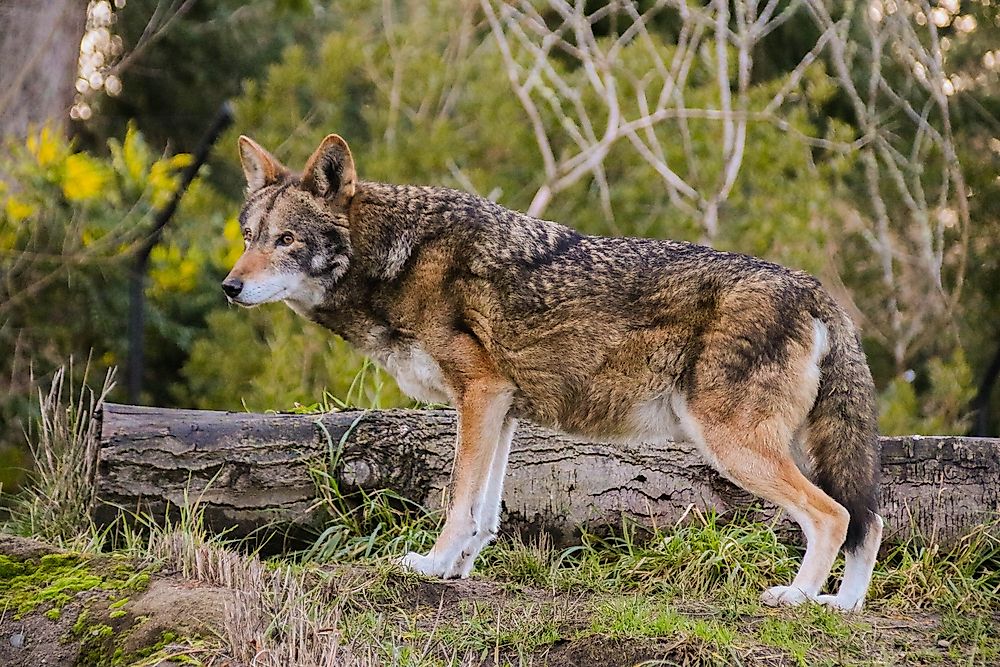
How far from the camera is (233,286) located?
5.41m

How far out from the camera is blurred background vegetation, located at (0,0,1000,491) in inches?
336

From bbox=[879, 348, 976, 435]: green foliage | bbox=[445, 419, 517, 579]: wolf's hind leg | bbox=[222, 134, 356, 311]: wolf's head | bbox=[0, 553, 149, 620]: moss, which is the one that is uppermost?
bbox=[222, 134, 356, 311]: wolf's head

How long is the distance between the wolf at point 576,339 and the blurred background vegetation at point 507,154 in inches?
102

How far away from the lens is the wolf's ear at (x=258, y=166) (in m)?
6.05

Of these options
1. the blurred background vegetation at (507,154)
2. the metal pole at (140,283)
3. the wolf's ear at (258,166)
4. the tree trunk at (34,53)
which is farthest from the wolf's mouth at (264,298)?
the tree trunk at (34,53)

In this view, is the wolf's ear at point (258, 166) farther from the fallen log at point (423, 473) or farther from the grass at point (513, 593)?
the grass at point (513, 593)

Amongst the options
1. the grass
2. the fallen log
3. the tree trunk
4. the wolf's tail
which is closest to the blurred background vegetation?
the tree trunk

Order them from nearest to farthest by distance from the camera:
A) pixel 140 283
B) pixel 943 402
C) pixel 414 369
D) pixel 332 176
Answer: pixel 414 369 → pixel 332 176 → pixel 140 283 → pixel 943 402

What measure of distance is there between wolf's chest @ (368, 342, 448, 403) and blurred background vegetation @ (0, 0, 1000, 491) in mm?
2639

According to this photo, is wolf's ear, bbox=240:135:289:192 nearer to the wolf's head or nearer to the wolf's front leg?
the wolf's head

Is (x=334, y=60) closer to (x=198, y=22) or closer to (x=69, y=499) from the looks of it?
(x=198, y=22)

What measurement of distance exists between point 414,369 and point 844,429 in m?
2.13

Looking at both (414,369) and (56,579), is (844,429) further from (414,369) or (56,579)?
(56,579)

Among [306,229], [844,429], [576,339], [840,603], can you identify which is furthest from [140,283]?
[840,603]
